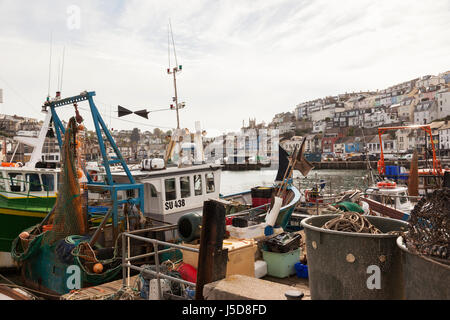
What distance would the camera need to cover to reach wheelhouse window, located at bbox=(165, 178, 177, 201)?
12211 millimetres

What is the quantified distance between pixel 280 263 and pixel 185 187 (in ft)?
20.6

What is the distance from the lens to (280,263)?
7.11 meters

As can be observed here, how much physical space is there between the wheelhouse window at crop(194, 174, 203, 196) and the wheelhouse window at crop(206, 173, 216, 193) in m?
0.35

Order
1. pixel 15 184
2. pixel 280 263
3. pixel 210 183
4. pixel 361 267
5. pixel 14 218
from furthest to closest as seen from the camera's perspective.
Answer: pixel 15 184 < pixel 210 183 < pixel 14 218 < pixel 280 263 < pixel 361 267

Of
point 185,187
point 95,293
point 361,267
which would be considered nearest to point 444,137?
point 185,187

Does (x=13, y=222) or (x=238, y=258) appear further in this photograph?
(x=13, y=222)

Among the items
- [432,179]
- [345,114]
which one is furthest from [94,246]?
[345,114]

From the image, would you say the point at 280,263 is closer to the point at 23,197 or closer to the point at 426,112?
the point at 23,197

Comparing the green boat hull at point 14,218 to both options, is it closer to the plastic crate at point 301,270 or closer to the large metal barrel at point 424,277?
the plastic crate at point 301,270

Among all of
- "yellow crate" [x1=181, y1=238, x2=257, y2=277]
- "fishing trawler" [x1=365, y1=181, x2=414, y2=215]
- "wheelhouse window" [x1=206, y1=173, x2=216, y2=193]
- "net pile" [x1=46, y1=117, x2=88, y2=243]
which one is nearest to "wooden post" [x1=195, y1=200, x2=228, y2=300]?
"yellow crate" [x1=181, y1=238, x2=257, y2=277]

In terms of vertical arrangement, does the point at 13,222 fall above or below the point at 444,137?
below

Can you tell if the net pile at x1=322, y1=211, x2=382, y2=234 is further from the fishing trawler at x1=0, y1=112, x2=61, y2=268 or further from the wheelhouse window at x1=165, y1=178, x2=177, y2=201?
the fishing trawler at x1=0, y1=112, x2=61, y2=268

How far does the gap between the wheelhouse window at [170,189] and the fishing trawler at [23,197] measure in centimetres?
415

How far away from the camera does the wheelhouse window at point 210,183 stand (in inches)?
532
